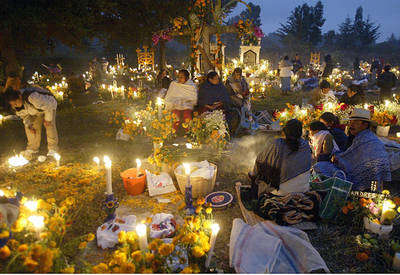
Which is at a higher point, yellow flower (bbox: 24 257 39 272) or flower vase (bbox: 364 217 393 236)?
yellow flower (bbox: 24 257 39 272)

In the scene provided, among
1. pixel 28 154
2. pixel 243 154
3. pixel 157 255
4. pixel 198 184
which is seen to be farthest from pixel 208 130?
pixel 28 154

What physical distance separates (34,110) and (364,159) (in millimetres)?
6868

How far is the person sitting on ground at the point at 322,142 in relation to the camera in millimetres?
5090

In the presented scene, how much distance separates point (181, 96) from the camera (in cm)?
736

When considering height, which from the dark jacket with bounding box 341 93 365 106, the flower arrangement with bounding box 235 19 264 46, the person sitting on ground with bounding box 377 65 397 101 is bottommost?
the dark jacket with bounding box 341 93 365 106

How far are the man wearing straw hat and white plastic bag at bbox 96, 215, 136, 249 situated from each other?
3.64 metres

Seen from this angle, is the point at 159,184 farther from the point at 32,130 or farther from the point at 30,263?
the point at 32,130

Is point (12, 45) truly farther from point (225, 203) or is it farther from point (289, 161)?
point (289, 161)

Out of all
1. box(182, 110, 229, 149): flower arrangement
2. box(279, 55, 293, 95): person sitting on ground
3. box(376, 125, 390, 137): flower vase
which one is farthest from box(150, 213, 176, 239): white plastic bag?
box(279, 55, 293, 95): person sitting on ground

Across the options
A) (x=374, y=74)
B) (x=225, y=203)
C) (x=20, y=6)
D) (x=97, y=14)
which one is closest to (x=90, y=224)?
(x=225, y=203)

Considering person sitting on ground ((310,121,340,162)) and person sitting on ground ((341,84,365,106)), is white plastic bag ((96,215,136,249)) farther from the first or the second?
person sitting on ground ((341,84,365,106))

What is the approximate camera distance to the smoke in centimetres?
619

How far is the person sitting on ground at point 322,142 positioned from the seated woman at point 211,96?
2715 mm

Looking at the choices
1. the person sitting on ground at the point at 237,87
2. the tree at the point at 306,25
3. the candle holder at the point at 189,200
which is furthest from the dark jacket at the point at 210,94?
the tree at the point at 306,25
